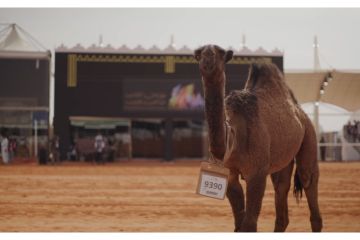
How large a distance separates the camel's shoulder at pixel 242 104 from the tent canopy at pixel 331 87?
8.93 ft

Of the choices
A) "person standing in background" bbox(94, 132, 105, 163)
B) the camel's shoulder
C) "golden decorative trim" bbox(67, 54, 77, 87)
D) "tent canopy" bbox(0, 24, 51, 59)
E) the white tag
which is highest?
"golden decorative trim" bbox(67, 54, 77, 87)

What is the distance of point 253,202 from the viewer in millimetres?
→ 3736

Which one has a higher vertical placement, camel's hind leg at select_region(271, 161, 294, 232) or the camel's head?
the camel's head

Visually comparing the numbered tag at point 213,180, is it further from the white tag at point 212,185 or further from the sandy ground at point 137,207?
the sandy ground at point 137,207

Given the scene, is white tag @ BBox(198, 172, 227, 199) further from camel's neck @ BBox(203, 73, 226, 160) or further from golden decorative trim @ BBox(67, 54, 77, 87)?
golden decorative trim @ BBox(67, 54, 77, 87)

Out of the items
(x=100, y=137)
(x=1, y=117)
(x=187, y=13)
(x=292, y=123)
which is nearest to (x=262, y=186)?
(x=292, y=123)

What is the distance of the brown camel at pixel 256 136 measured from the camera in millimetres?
3646

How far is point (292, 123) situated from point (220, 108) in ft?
3.93

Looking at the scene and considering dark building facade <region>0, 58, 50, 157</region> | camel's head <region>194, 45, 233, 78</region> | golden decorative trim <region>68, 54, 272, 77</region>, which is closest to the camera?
camel's head <region>194, 45, 233, 78</region>

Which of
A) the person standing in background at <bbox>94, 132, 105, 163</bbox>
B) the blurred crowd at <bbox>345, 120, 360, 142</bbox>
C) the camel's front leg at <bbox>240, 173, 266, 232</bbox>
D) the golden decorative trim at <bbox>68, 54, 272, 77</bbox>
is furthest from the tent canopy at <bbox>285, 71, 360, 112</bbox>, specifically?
the person standing in background at <bbox>94, 132, 105, 163</bbox>

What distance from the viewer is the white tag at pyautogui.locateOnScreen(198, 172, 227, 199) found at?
3721 millimetres

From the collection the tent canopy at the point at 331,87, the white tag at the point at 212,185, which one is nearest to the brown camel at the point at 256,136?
the white tag at the point at 212,185

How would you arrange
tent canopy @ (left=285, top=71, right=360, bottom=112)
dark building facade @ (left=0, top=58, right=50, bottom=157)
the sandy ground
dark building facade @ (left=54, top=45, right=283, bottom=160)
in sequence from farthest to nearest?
dark building facade @ (left=54, top=45, right=283, bottom=160), dark building facade @ (left=0, top=58, right=50, bottom=157), tent canopy @ (left=285, top=71, right=360, bottom=112), the sandy ground

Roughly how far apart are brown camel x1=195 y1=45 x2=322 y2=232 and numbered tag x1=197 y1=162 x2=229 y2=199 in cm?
10
